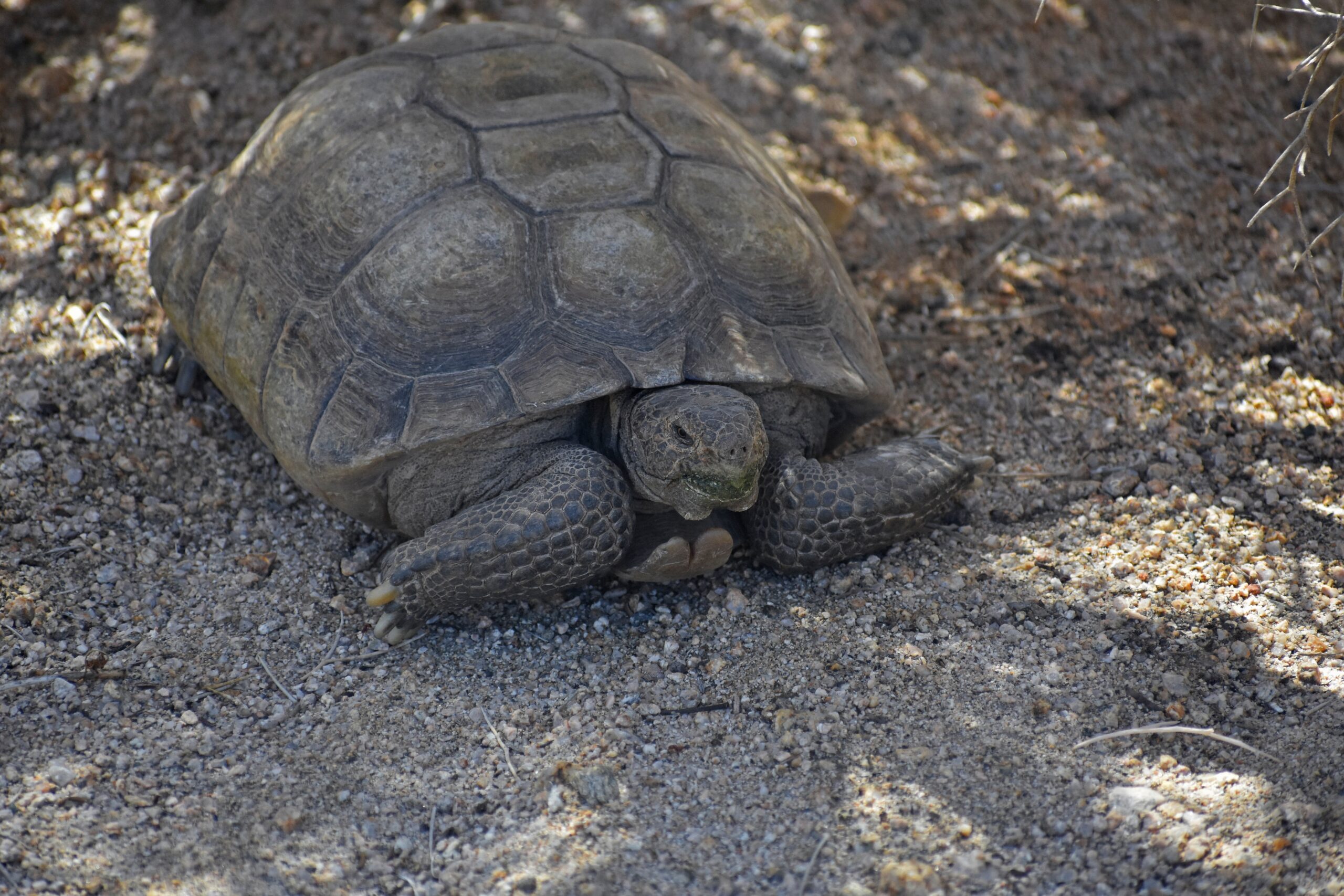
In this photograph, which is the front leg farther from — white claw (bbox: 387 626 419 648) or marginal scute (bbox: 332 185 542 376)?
white claw (bbox: 387 626 419 648)

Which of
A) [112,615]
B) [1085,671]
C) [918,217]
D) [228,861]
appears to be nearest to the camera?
[228,861]

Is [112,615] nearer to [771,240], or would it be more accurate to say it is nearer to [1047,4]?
[771,240]

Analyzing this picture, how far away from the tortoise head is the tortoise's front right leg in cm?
12

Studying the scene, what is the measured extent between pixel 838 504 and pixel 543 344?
89 cm

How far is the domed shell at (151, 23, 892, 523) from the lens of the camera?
2887 mm

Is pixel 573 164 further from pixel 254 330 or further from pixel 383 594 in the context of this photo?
pixel 383 594

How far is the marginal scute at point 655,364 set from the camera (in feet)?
9.33

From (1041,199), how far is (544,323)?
2619 mm

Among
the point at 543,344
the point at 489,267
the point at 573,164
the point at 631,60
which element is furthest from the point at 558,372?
the point at 631,60

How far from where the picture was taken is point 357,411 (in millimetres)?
2936

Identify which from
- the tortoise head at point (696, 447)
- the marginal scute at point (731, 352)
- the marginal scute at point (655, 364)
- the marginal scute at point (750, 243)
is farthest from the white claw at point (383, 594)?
the marginal scute at point (750, 243)

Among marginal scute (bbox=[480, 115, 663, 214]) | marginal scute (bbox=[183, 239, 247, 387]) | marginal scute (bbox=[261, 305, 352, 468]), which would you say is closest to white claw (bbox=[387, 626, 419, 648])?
marginal scute (bbox=[261, 305, 352, 468])

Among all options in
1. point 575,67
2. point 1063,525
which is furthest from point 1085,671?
point 575,67

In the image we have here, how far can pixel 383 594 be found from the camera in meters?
2.86
